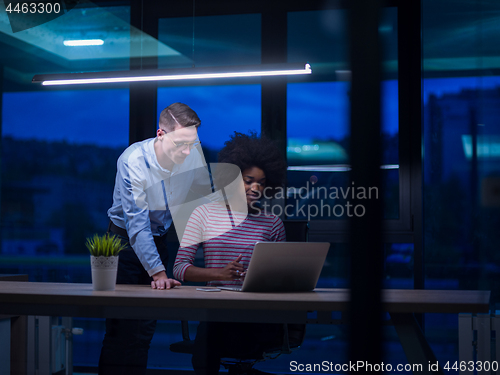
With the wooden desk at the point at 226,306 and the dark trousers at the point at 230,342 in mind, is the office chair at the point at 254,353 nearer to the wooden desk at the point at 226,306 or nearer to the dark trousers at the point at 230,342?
the dark trousers at the point at 230,342

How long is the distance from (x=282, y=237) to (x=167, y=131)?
0.78 m

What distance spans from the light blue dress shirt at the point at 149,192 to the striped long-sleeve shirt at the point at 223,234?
0.16 meters

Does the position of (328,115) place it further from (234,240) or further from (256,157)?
(234,240)

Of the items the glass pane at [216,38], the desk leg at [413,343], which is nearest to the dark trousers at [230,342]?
the desk leg at [413,343]

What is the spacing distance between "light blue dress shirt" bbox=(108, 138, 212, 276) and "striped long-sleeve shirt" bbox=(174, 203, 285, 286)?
6.3 inches

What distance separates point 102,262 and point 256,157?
2.97 ft

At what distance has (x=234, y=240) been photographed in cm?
200

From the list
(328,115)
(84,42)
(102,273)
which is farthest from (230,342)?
(84,42)

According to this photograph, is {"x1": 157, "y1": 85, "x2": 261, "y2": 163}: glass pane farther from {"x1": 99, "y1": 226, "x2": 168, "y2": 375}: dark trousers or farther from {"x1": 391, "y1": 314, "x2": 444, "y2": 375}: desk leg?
{"x1": 391, "y1": 314, "x2": 444, "y2": 375}: desk leg

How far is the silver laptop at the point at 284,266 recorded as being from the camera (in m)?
1.47

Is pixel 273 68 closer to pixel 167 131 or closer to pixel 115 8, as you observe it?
pixel 167 131

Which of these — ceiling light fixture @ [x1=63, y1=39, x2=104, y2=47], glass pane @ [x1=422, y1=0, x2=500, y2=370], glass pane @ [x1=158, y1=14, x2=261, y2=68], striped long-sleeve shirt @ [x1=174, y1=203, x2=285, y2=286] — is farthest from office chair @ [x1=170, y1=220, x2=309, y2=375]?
ceiling light fixture @ [x1=63, y1=39, x2=104, y2=47]

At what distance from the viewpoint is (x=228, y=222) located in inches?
80.0

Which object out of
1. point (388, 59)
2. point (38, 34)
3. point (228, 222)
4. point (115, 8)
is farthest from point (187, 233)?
point (38, 34)
